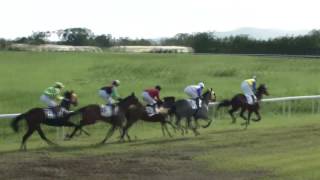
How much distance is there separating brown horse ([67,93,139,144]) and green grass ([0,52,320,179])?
1.38 feet

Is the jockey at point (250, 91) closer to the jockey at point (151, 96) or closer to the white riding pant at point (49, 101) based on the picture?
the jockey at point (151, 96)

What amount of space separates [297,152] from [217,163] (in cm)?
216

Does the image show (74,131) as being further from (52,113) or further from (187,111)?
(187,111)

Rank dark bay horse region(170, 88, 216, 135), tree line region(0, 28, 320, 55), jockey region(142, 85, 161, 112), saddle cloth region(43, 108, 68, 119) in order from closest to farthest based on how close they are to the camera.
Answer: saddle cloth region(43, 108, 68, 119)
jockey region(142, 85, 161, 112)
dark bay horse region(170, 88, 216, 135)
tree line region(0, 28, 320, 55)

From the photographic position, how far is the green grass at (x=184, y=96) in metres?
13.2

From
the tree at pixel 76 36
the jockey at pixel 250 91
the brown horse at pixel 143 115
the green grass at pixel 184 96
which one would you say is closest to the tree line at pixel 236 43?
the tree at pixel 76 36

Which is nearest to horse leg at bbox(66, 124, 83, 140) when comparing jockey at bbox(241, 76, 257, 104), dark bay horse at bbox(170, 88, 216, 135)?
dark bay horse at bbox(170, 88, 216, 135)

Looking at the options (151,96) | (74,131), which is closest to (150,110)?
(151,96)

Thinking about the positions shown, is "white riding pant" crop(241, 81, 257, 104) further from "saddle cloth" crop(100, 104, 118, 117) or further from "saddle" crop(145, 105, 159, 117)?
"saddle cloth" crop(100, 104, 118, 117)

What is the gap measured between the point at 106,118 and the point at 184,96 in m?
11.1

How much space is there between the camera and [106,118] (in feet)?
53.2

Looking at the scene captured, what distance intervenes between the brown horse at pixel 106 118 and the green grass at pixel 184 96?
420 millimetres

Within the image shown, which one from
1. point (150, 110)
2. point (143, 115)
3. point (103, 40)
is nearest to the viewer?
point (143, 115)

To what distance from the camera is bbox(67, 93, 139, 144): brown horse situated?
1602 cm
